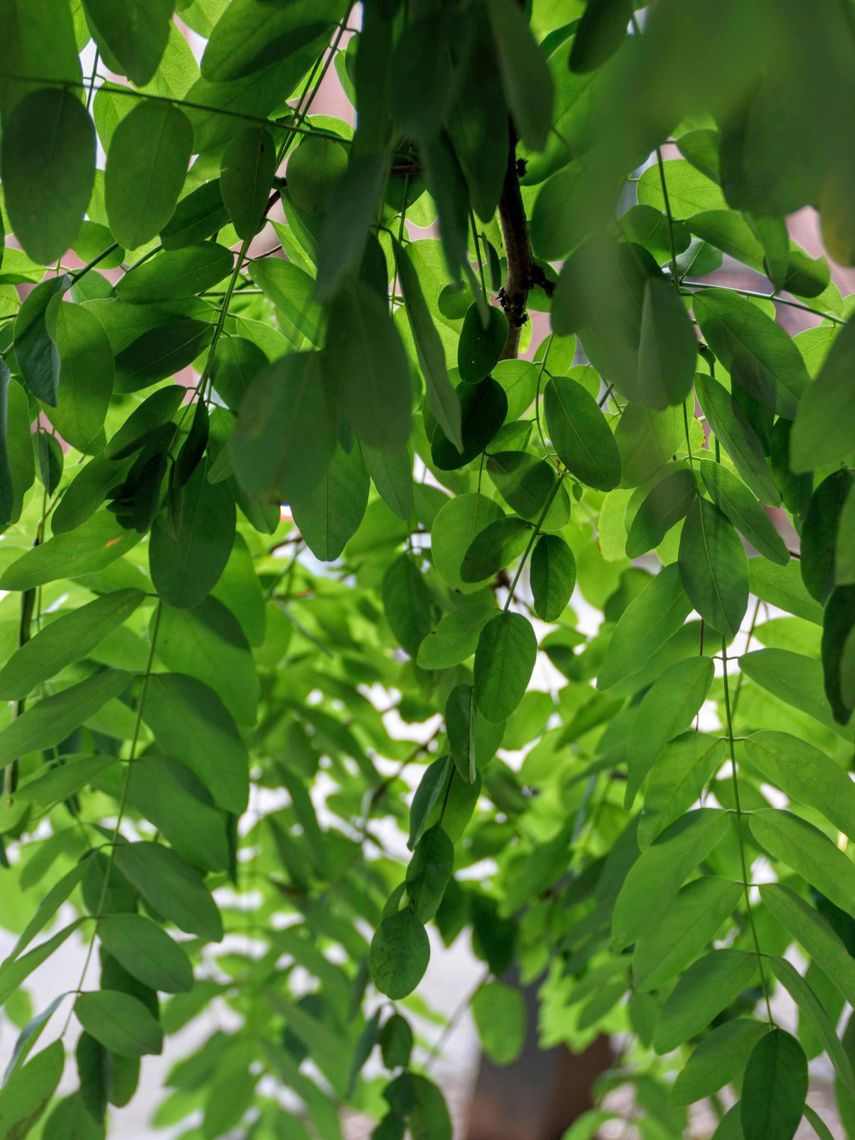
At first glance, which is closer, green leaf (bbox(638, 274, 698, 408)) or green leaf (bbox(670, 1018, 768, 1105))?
green leaf (bbox(638, 274, 698, 408))

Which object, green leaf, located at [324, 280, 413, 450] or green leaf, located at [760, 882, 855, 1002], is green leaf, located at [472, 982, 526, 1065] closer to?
green leaf, located at [760, 882, 855, 1002]

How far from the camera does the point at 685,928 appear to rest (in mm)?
403

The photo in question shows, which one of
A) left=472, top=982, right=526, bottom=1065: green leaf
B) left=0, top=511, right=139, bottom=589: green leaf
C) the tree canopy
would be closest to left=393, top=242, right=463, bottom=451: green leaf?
the tree canopy

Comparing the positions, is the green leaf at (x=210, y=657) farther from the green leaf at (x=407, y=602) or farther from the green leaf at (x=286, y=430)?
the green leaf at (x=286, y=430)

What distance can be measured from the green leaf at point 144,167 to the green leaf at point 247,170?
1cm

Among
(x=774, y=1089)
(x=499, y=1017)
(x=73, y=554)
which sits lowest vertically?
(x=774, y=1089)

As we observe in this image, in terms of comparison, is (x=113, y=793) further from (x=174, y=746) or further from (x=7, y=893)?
(x=7, y=893)

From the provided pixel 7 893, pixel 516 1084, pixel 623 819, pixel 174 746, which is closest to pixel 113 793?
pixel 174 746

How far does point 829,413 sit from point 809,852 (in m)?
0.22

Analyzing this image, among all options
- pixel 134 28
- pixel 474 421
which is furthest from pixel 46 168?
pixel 474 421

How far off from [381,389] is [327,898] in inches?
20.1

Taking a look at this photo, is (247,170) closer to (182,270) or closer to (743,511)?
(182,270)

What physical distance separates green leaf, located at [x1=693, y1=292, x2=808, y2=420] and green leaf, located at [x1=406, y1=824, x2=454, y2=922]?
16cm

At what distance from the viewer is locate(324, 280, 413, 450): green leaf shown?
0.68 feet
